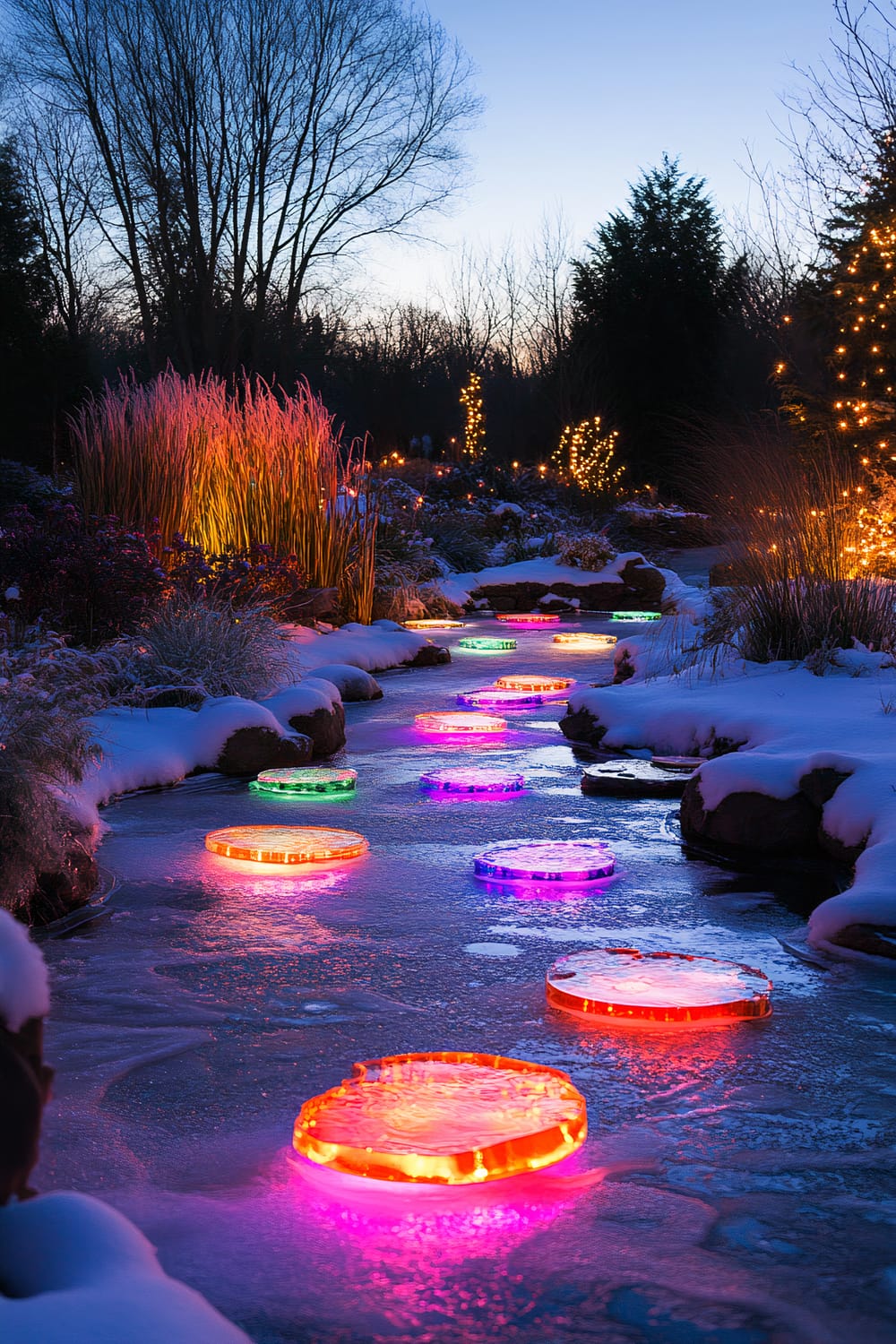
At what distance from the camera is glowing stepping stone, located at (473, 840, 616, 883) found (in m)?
4.41

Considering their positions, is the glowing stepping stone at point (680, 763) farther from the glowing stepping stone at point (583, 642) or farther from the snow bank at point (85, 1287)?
the glowing stepping stone at point (583, 642)

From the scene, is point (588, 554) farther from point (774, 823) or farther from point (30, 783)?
point (30, 783)

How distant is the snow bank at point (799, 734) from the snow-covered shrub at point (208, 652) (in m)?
1.77

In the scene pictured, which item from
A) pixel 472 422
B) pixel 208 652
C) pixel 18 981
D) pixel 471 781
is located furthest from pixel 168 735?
pixel 472 422

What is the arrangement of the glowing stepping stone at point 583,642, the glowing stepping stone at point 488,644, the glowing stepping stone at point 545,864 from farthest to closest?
the glowing stepping stone at point 583,642 → the glowing stepping stone at point 488,644 → the glowing stepping stone at point 545,864

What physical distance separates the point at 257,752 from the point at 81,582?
2180mm

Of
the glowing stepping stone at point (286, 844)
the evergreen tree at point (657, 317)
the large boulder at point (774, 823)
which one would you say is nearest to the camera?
the glowing stepping stone at point (286, 844)

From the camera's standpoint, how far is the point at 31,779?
386 cm

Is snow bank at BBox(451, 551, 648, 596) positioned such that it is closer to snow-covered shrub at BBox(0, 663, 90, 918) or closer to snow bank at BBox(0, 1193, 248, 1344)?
snow-covered shrub at BBox(0, 663, 90, 918)

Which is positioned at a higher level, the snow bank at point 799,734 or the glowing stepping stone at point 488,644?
the glowing stepping stone at point 488,644

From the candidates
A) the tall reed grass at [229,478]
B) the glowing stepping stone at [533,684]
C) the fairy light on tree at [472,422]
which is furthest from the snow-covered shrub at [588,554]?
the fairy light on tree at [472,422]

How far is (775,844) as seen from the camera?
4852 mm

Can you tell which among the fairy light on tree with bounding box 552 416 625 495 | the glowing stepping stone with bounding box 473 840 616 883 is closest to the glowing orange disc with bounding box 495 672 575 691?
the glowing stepping stone with bounding box 473 840 616 883

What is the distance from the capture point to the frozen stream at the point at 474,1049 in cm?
193
